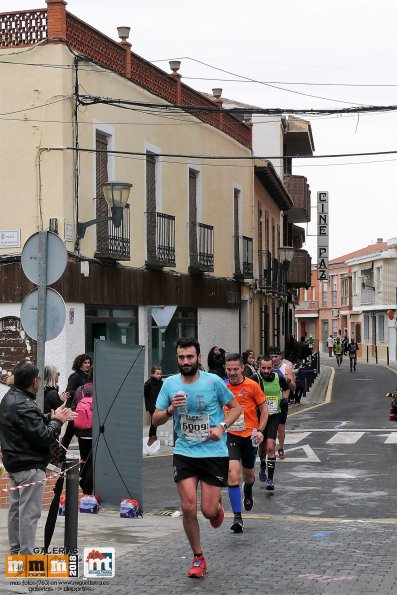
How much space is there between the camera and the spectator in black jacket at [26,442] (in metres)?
8.04

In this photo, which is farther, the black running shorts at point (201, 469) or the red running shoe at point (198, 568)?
the black running shorts at point (201, 469)

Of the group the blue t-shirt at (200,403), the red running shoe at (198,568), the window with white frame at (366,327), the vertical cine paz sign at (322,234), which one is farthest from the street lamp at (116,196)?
the window with white frame at (366,327)

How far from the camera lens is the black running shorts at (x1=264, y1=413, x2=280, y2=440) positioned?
13.7m

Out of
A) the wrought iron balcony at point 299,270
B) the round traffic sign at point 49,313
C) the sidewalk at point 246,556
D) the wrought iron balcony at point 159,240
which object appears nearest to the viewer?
the sidewalk at point 246,556

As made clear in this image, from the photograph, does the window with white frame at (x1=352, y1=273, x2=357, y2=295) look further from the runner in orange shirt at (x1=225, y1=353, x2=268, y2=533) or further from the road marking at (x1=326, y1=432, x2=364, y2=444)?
the runner in orange shirt at (x1=225, y1=353, x2=268, y2=533)

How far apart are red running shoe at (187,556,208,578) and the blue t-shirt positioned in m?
0.77

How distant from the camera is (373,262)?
261ft

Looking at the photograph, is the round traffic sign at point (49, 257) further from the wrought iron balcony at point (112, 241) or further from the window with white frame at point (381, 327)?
the window with white frame at point (381, 327)

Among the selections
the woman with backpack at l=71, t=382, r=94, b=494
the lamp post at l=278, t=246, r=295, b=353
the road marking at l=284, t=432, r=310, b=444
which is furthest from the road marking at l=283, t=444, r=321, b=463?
the lamp post at l=278, t=246, r=295, b=353

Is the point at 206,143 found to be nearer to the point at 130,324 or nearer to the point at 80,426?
the point at 130,324

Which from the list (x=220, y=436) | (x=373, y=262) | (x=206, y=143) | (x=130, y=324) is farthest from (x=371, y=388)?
(x=373, y=262)

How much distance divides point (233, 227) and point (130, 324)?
30.0 ft

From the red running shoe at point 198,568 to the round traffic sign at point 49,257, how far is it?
3.84 m

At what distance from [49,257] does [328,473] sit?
5.69 m
